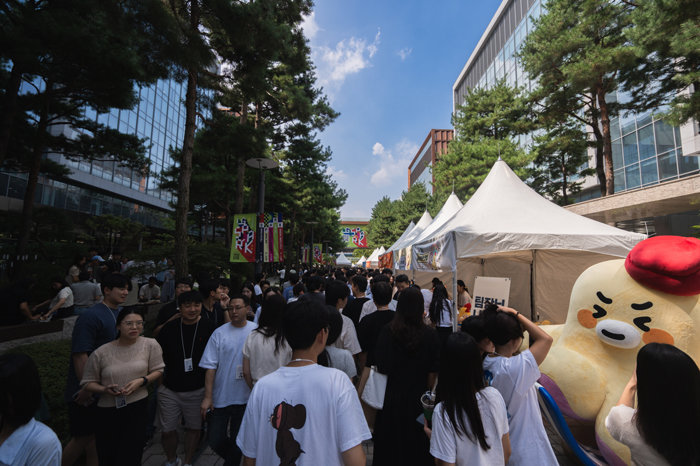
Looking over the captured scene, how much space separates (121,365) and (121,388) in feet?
0.58

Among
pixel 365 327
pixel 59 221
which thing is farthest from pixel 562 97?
pixel 59 221

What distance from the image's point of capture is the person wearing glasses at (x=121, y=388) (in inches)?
101

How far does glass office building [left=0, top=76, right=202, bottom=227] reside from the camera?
21.5 metres

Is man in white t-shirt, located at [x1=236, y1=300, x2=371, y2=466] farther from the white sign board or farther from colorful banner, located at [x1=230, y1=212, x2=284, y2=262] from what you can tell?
colorful banner, located at [x1=230, y1=212, x2=284, y2=262]

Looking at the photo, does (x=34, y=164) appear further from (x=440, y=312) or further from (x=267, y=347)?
(x=440, y=312)

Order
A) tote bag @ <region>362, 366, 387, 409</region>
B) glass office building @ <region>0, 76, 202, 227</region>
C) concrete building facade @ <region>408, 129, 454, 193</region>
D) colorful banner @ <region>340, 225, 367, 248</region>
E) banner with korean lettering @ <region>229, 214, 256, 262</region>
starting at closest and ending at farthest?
1. tote bag @ <region>362, 366, 387, 409</region>
2. banner with korean lettering @ <region>229, 214, 256, 262</region>
3. glass office building @ <region>0, 76, 202, 227</region>
4. colorful banner @ <region>340, 225, 367, 248</region>
5. concrete building facade @ <region>408, 129, 454, 193</region>

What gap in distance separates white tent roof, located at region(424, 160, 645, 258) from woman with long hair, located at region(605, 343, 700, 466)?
374 cm

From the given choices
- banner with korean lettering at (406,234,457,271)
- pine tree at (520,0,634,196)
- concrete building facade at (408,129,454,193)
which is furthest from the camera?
concrete building facade at (408,129,454,193)

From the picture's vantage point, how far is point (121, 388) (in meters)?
2.58

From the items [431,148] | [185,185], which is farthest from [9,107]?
[431,148]

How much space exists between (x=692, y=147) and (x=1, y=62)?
29640 millimetres

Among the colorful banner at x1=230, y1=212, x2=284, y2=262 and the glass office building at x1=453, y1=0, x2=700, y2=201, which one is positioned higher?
the glass office building at x1=453, y1=0, x2=700, y2=201

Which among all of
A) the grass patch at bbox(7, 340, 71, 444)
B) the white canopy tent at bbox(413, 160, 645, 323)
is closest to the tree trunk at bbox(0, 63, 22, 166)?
the grass patch at bbox(7, 340, 71, 444)

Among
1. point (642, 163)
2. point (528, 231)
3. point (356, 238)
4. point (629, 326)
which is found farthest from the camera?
point (356, 238)
